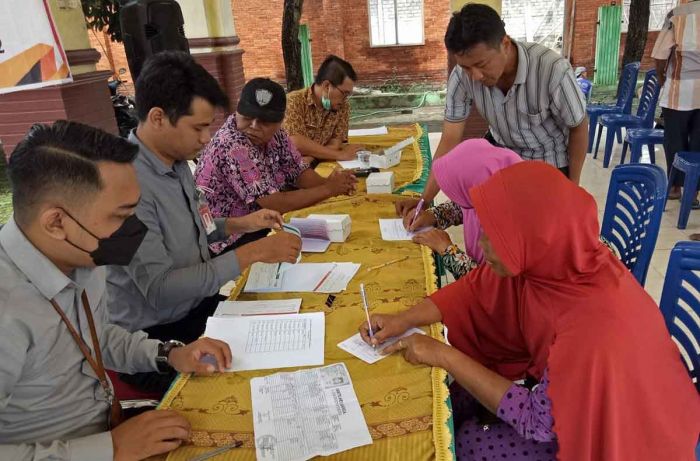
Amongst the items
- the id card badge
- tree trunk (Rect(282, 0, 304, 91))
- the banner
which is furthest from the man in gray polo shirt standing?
tree trunk (Rect(282, 0, 304, 91))

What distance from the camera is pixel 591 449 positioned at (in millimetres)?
1048

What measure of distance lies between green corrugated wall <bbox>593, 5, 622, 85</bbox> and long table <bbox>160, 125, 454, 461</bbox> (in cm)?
833

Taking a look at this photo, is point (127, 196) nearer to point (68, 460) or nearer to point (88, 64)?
point (68, 460)

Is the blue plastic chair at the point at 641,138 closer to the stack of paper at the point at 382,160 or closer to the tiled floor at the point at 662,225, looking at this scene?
the tiled floor at the point at 662,225

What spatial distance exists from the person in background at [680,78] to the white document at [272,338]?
354 cm

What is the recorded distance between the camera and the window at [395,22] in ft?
32.2

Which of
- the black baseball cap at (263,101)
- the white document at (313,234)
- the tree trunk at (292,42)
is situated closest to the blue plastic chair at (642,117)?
the tree trunk at (292,42)

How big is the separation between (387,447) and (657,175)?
4.39ft

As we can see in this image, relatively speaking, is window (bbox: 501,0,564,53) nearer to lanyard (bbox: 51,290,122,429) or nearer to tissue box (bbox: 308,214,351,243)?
tissue box (bbox: 308,214,351,243)

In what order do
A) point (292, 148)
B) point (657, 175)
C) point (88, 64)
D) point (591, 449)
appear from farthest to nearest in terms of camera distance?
point (88, 64), point (292, 148), point (657, 175), point (591, 449)

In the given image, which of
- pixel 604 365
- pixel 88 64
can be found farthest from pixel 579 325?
pixel 88 64

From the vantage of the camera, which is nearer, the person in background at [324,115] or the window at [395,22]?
the person in background at [324,115]

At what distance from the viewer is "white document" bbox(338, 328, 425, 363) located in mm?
1230

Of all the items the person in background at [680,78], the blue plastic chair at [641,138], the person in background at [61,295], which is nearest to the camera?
the person in background at [61,295]
